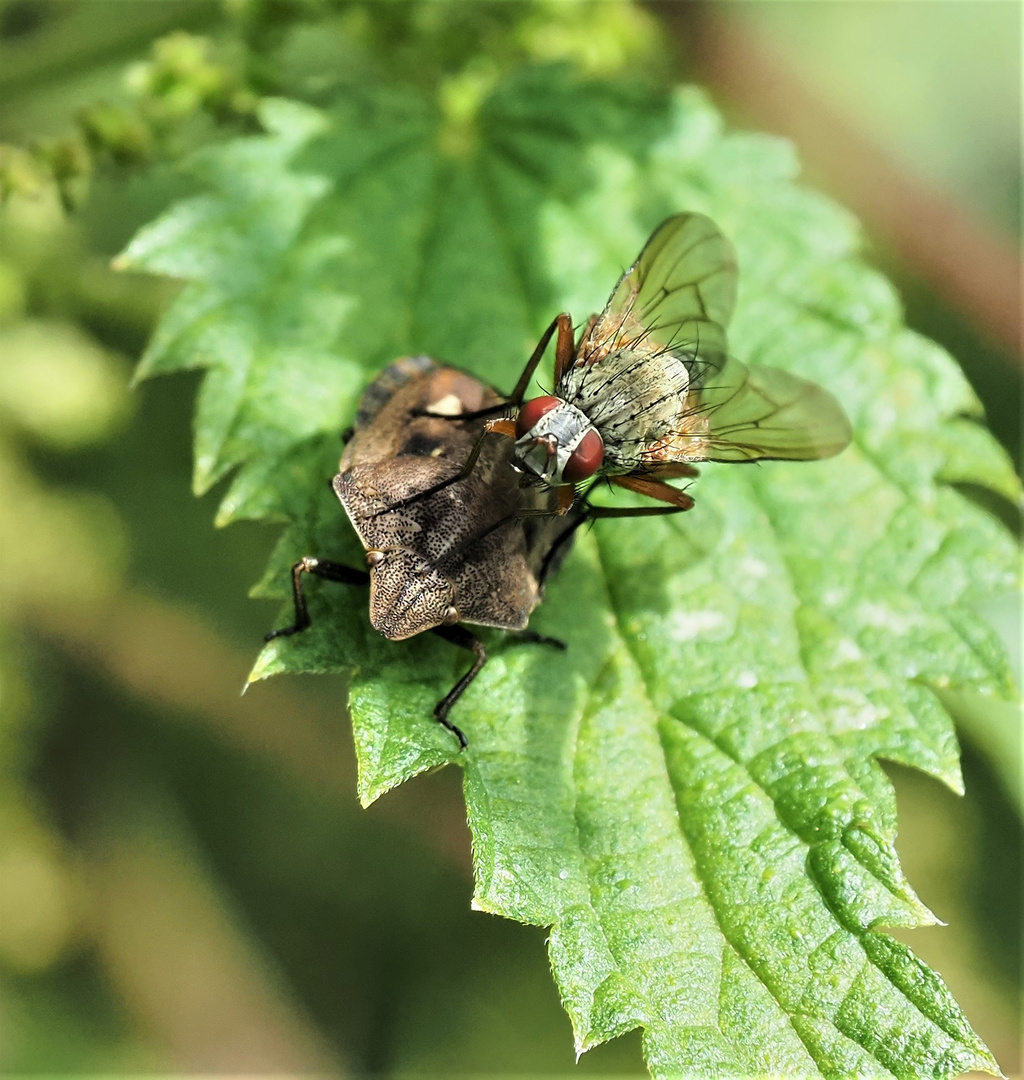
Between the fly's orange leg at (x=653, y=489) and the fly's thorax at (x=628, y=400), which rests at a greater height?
the fly's thorax at (x=628, y=400)

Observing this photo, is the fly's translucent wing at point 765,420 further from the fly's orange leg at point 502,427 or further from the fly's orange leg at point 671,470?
the fly's orange leg at point 502,427

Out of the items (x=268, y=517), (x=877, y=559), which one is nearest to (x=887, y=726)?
(x=877, y=559)

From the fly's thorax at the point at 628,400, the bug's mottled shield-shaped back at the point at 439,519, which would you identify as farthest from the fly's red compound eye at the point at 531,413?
the bug's mottled shield-shaped back at the point at 439,519

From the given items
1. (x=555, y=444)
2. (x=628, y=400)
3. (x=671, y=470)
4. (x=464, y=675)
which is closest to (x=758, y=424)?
(x=671, y=470)

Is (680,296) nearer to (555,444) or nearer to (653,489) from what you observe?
(653,489)

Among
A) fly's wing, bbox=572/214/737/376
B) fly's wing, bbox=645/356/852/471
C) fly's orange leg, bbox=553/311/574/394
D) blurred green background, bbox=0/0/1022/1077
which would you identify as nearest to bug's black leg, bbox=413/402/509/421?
fly's orange leg, bbox=553/311/574/394

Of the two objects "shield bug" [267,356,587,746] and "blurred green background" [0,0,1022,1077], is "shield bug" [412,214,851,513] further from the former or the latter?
"blurred green background" [0,0,1022,1077]

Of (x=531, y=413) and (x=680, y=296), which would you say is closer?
(x=531, y=413)
